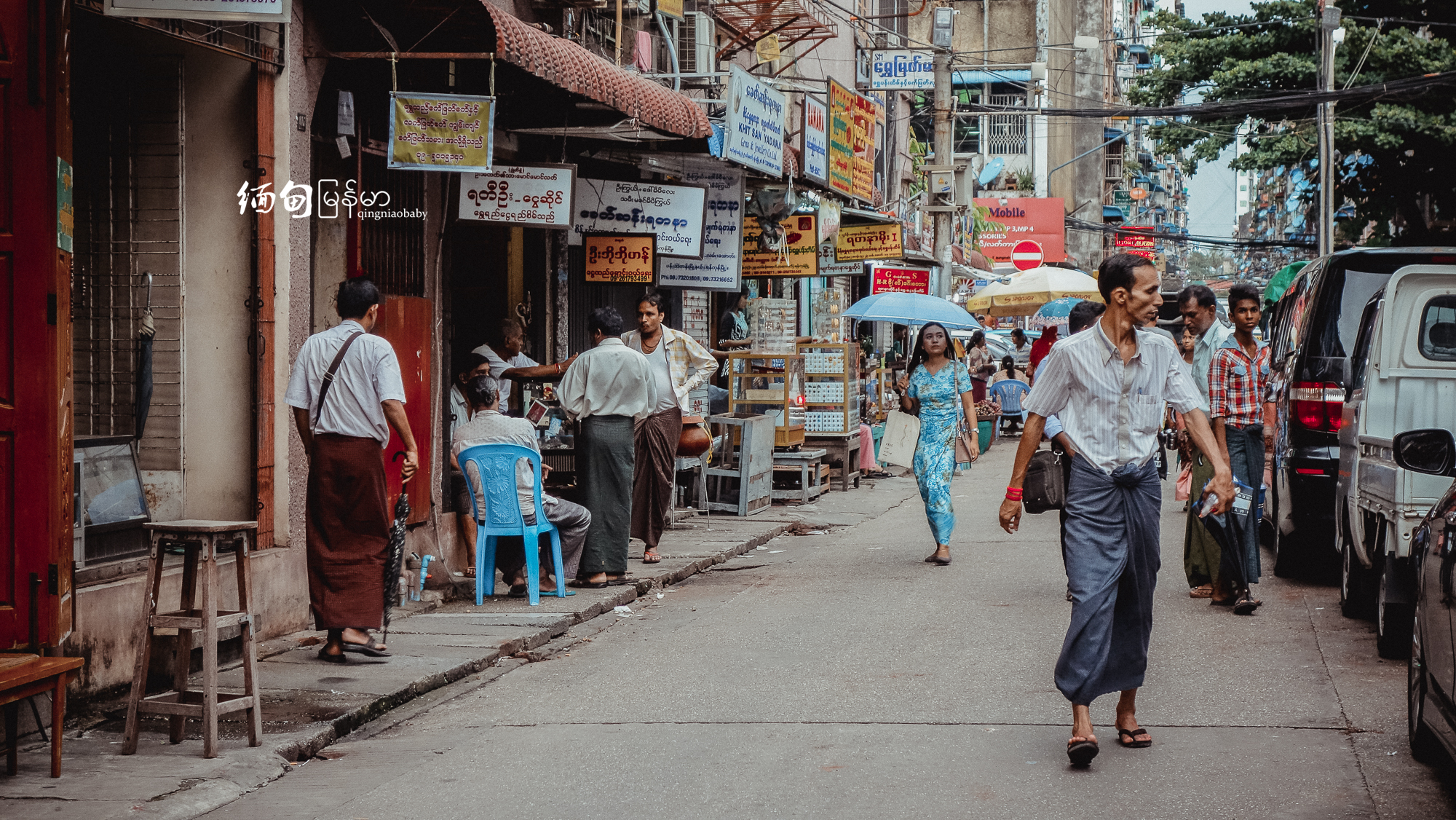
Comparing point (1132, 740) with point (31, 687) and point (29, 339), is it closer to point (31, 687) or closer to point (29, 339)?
point (31, 687)

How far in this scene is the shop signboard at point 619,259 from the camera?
1380 centimetres

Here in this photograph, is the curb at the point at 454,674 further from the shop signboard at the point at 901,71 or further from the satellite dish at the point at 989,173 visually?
the satellite dish at the point at 989,173

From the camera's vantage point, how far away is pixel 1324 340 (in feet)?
31.0

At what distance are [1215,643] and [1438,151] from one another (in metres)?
22.2

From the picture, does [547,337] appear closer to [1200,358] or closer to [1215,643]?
[1200,358]

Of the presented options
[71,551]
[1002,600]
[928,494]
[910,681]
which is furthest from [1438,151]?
[71,551]

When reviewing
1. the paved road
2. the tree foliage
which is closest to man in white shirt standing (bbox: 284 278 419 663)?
the paved road

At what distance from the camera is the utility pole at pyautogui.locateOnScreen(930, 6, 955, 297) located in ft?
78.7

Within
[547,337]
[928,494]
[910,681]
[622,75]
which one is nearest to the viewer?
[910,681]

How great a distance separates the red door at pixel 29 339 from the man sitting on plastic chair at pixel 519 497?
3.67m

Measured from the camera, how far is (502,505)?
9.33 meters

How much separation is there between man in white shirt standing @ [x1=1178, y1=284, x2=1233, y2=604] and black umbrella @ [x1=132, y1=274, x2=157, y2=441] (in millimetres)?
6107

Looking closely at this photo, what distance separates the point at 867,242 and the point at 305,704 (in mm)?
13596

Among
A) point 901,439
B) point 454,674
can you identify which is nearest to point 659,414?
point 901,439
